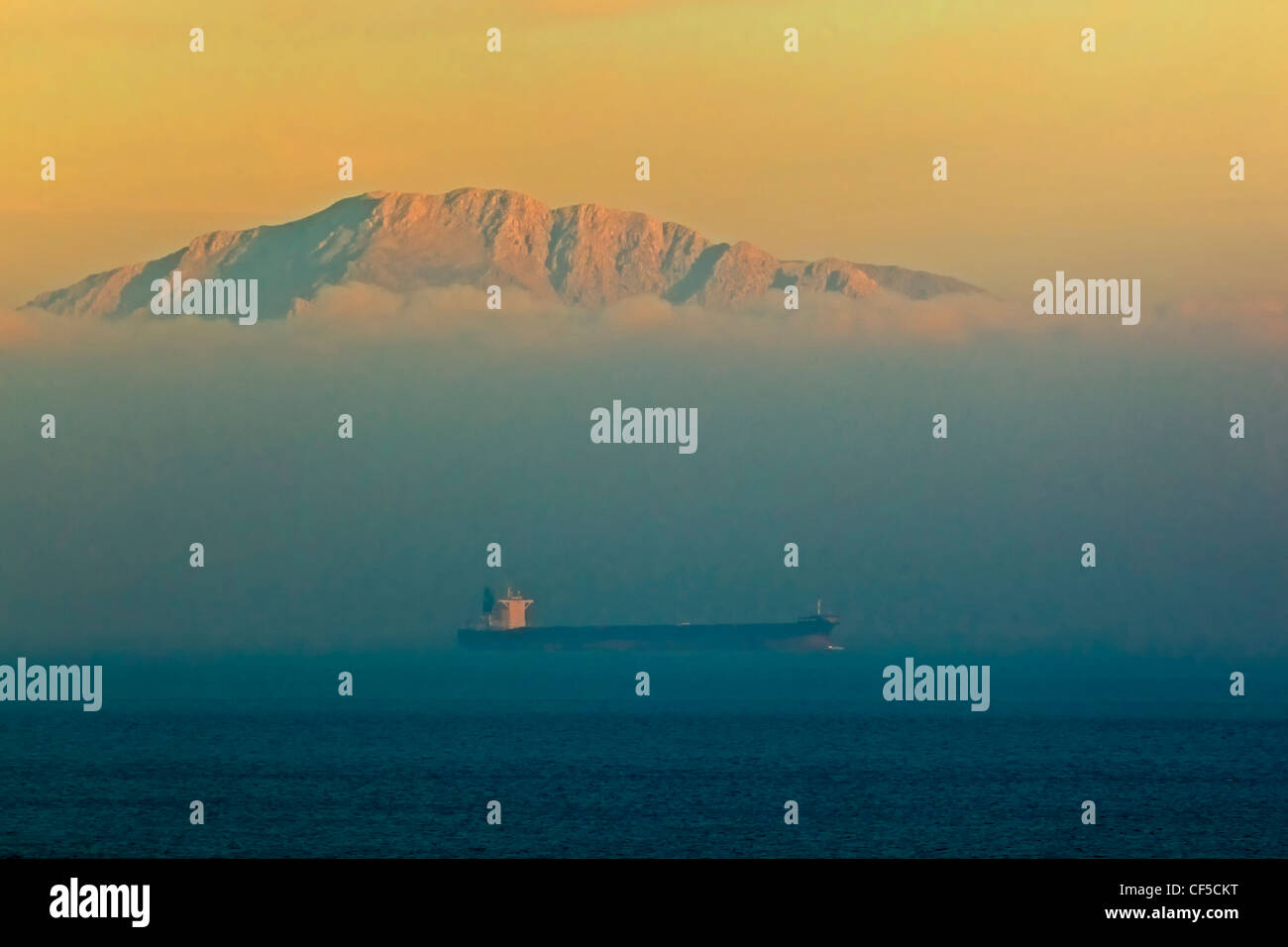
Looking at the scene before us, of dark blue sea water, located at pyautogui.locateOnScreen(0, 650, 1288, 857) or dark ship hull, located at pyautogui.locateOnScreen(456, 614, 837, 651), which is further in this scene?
dark ship hull, located at pyautogui.locateOnScreen(456, 614, 837, 651)

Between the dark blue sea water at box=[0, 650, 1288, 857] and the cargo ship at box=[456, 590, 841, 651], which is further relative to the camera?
the cargo ship at box=[456, 590, 841, 651]

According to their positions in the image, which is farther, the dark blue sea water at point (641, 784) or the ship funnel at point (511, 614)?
the ship funnel at point (511, 614)

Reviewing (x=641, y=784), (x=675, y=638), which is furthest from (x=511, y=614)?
(x=641, y=784)

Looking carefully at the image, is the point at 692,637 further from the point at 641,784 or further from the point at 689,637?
the point at 641,784

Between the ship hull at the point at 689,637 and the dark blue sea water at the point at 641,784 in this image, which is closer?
the dark blue sea water at the point at 641,784

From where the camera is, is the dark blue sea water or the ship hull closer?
the dark blue sea water
